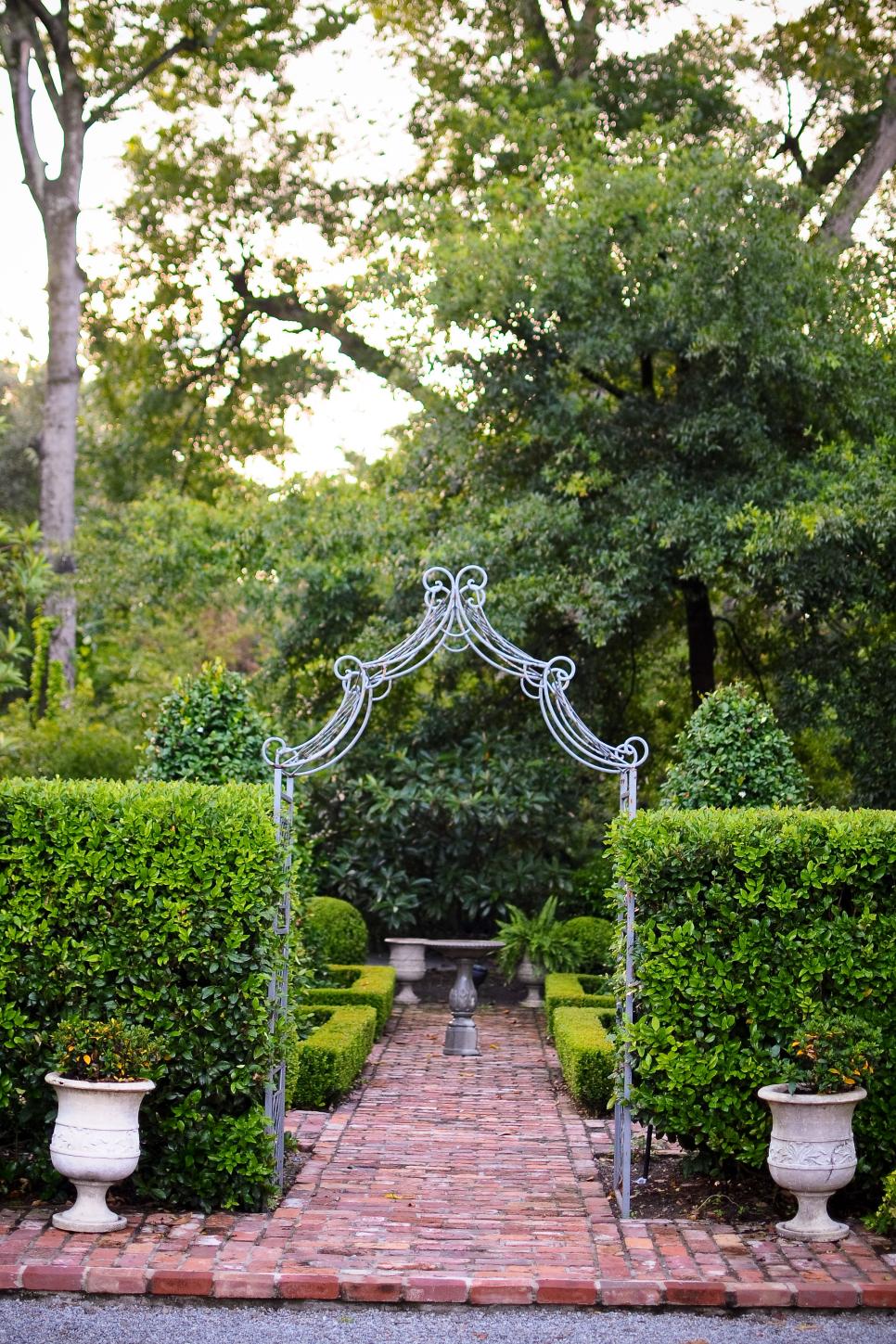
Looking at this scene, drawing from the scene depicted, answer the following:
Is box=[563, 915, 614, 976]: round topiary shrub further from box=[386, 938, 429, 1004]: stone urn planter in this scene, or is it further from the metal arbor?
the metal arbor

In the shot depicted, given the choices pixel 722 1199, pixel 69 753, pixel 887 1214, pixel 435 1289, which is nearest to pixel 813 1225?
pixel 887 1214

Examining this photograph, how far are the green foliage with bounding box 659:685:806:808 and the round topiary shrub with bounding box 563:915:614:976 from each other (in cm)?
319

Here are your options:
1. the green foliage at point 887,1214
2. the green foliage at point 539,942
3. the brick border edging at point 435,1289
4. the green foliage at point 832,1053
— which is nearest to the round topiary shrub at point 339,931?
the green foliage at point 539,942

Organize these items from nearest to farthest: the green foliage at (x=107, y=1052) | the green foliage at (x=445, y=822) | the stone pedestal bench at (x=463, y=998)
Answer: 1. the green foliage at (x=107, y=1052)
2. the stone pedestal bench at (x=463, y=998)
3. the green foliage at (x=445, y=822)

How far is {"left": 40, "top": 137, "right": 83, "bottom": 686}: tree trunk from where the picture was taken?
18.8 metres

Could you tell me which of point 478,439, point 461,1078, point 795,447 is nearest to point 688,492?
point 795,447

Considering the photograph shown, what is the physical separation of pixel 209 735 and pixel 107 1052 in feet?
16.7

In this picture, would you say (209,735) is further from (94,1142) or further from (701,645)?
(701,645)

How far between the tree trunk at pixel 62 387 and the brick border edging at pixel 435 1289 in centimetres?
1392

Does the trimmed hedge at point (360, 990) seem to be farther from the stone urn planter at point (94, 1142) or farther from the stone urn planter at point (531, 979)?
the stone urn planter at point (94, 1142)

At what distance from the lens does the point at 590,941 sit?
1400 centimetres

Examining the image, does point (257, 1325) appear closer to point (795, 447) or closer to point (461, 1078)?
point (461, 1078)

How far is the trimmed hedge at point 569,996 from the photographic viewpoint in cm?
1156

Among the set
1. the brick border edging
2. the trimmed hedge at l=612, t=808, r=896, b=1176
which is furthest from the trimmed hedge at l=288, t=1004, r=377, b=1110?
the brick border edging
